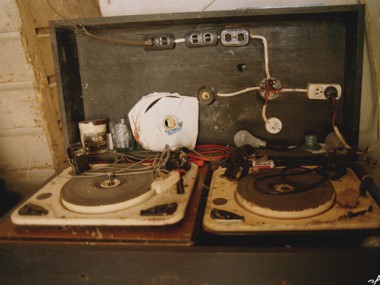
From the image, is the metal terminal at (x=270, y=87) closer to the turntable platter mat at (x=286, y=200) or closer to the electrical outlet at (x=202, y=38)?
the electrical outlet at (x=202, y=38)

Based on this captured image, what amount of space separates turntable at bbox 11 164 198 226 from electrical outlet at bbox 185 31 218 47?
24.8 inches

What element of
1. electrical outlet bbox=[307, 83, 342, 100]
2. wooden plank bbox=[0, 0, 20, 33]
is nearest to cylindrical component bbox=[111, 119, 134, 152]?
wooden plank bbox=[0, 0, 20, 33]

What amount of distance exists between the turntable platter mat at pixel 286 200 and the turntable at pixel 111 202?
0.65 ft

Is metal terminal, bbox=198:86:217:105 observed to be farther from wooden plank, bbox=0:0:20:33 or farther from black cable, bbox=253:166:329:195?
wooden plank, bbox=0:0:20:33

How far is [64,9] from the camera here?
188cm

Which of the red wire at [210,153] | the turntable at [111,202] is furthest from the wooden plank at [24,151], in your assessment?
the red wire at [210,153]

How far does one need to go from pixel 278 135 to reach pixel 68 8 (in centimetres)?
133

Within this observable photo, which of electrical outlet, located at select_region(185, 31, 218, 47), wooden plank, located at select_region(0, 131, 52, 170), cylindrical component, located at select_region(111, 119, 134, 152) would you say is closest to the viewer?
electrical outlet, located at select_region(185, 31, 218, 47)

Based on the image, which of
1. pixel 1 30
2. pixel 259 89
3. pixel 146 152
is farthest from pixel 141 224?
pixel 1 30

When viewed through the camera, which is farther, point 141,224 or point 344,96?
point 344,96

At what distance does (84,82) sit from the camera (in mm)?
1747

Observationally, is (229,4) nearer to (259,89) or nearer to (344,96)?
(259,89)

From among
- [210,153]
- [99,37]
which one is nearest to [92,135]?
[99,37]

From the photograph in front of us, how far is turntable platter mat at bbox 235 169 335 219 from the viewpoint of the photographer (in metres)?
1.00
